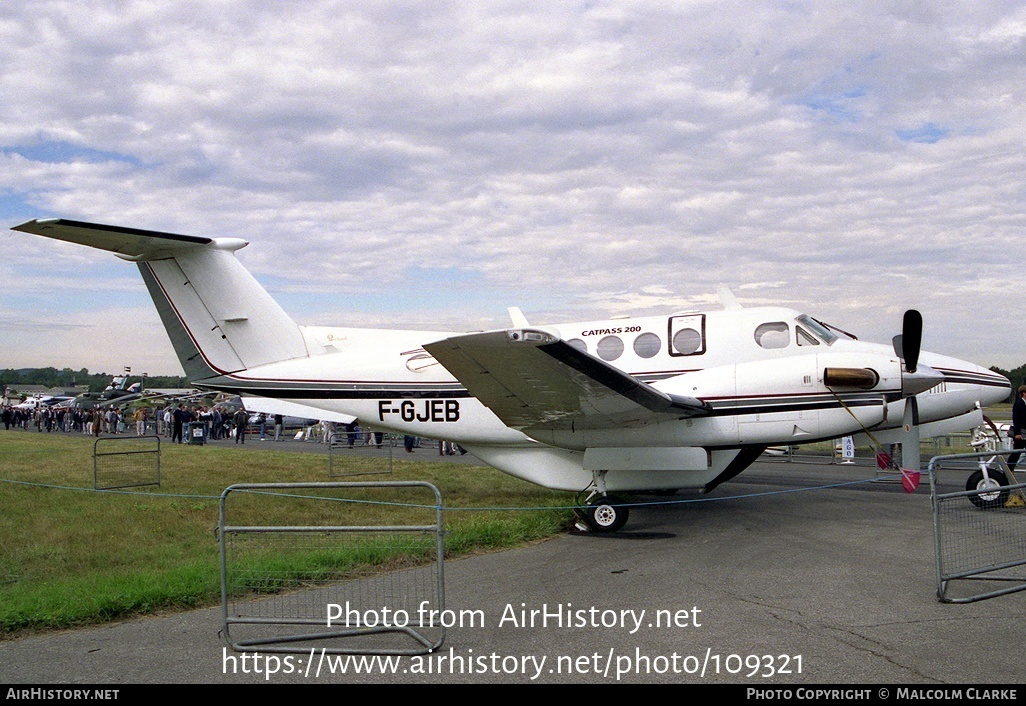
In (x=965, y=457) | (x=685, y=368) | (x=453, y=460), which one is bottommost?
(x=453, y=460)

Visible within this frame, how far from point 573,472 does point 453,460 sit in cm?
1188

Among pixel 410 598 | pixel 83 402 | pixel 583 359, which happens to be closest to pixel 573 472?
pixel 583 359

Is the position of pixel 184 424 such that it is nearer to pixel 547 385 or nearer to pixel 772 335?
pixel 547 385

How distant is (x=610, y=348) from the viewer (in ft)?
40.1

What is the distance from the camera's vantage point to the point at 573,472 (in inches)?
463

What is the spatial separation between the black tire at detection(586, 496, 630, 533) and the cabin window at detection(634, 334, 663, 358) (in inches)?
105

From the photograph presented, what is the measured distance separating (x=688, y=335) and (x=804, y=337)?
1.65m

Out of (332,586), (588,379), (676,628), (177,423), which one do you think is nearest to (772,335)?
(588,379)

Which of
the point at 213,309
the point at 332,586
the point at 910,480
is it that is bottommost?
the point at 332,586

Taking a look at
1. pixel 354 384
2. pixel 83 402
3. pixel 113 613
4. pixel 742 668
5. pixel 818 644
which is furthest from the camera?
pixel 83 402

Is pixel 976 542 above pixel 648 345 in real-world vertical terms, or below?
below

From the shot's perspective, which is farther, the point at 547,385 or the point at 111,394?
the point at 111,394

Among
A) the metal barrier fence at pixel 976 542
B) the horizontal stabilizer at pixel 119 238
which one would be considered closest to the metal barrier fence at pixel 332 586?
the metal barrier fence at pixel 976 542
